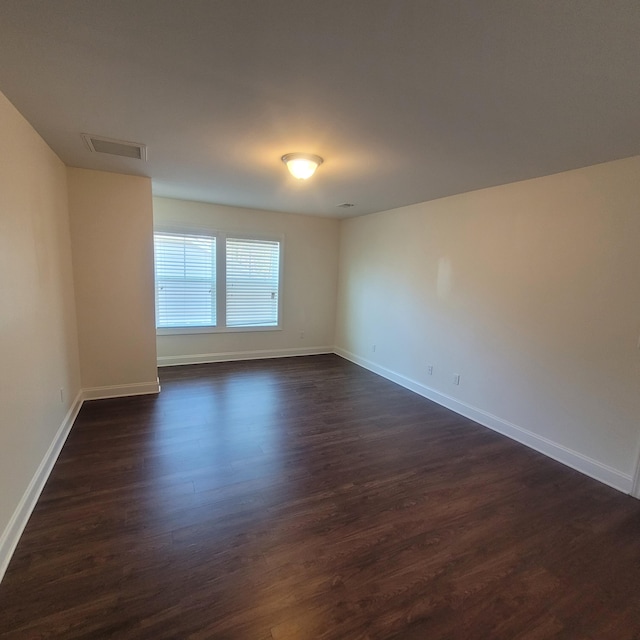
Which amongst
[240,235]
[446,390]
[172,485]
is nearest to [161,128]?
[172,485]

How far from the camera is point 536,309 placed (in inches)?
116

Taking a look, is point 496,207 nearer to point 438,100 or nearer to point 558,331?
point 558,331

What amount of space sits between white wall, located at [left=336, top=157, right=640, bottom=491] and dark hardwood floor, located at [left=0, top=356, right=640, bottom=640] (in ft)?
1.21

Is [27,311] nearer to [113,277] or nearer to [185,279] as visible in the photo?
[113,277]

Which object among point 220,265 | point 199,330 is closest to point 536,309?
point 220,265

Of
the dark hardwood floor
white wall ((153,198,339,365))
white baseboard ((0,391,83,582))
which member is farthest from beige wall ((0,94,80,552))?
white wall ((153,198,339,365))

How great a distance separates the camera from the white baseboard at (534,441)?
8.16 feet

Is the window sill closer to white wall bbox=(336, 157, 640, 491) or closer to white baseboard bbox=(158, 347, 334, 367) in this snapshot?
white baseboard bbox=(158, 347, 334, 367)

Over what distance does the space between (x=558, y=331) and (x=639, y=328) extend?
0.51m

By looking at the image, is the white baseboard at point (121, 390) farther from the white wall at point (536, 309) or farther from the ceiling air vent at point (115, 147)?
the white wall at point (536, 309)

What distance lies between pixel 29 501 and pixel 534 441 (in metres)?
3.78

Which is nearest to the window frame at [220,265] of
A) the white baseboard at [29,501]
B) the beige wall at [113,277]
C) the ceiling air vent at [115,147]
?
the beige wall at [113,277]

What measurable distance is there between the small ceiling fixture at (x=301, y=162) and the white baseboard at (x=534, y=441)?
2870 millimetres

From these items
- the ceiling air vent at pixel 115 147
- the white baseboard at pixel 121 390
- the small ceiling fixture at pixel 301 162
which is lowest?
the white baseboard at pixel 121 390
